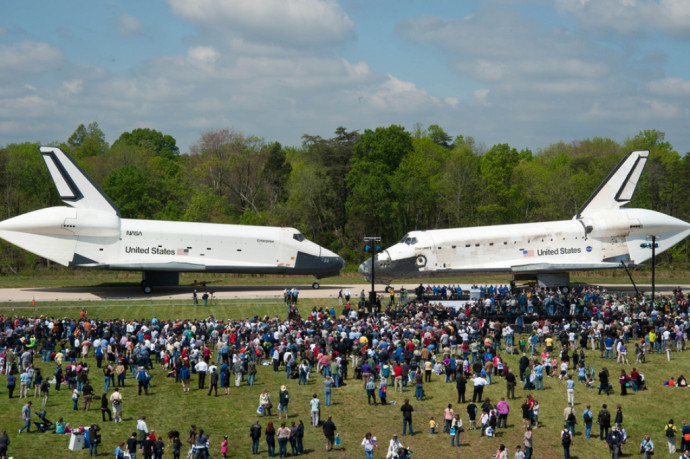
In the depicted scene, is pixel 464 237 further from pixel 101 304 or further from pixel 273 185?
pixel 273 185

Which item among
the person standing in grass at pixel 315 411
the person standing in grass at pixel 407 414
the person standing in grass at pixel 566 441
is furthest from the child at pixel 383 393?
the person standing in grass at pixel 566 441

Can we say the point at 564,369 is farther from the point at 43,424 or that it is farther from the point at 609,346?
A: the point at 43,424

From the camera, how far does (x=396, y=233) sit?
268 ft

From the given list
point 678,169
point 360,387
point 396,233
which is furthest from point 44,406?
point 678,169

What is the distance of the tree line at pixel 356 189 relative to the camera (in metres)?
76.8

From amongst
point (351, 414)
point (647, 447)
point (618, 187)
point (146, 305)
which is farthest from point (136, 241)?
point (647, 447)

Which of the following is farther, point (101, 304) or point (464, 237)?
point (464, 237)

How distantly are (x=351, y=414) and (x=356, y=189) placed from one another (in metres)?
53.9

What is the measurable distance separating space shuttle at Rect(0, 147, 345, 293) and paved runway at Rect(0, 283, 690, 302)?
1532 millimetres

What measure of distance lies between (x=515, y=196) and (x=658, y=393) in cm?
5794

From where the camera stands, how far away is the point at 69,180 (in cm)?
4638

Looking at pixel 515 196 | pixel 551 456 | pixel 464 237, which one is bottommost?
pixel 551 456

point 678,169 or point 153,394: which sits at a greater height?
point 678,169

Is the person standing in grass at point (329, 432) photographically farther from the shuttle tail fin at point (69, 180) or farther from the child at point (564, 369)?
the shuttle tail fin at point (69, 180)
